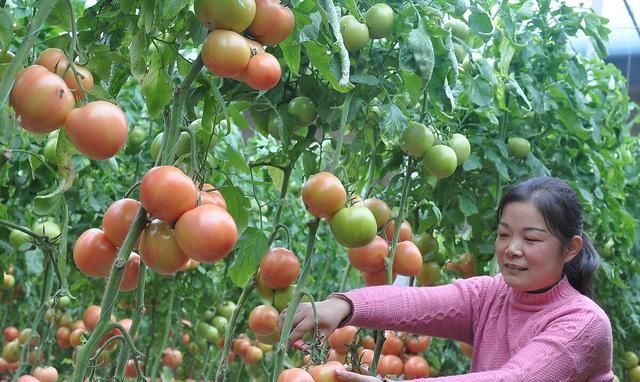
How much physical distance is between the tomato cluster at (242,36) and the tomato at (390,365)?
1130 millimetres

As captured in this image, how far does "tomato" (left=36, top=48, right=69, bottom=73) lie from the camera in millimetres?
926

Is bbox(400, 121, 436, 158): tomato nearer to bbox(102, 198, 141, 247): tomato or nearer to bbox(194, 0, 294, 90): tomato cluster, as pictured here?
bbox(194, 0, 294, 90): tomato cluster

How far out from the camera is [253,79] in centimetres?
109

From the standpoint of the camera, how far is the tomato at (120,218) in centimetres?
106

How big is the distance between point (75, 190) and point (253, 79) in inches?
65.9

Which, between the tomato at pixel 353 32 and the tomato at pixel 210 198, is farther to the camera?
the tomato at pixel 353 32

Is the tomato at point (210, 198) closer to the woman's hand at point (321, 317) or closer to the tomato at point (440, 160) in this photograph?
the woman's hand at point (321, 317)

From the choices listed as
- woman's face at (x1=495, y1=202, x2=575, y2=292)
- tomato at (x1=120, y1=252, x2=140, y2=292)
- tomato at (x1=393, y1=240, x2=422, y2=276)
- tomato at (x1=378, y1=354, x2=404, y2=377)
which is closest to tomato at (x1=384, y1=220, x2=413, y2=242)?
tomato at (x1=393, y1=240, x2=422, y2=276)

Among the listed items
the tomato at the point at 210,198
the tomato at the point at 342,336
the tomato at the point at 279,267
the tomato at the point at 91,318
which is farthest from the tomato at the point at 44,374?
the tomato at the point at 210,198

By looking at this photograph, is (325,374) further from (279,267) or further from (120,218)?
(120,218)

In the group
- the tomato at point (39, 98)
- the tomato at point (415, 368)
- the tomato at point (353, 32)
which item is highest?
the tomato at point (39, 98)

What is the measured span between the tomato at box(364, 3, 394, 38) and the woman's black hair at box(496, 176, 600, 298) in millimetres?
411

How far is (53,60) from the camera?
3.05 feet

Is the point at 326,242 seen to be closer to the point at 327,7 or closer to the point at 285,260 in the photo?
the point at 285,260
